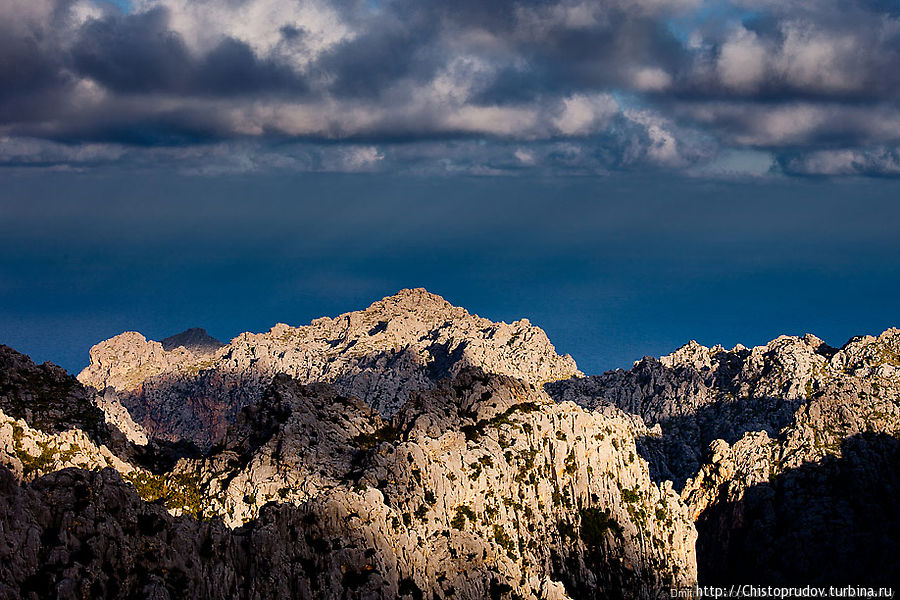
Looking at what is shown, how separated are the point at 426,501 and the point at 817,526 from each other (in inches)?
3017

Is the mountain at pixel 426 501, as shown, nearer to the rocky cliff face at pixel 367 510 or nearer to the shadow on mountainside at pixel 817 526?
the rocky cliff face at pixel 367 510

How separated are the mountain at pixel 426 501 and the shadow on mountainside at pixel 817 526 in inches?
13.6

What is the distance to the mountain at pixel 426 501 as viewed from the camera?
7012cm

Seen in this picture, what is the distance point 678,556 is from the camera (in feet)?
386

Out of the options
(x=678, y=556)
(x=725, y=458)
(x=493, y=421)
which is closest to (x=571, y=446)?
(x=493, y=421)

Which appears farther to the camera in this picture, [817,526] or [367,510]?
[817,526]

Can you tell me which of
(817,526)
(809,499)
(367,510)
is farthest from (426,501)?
(809,499)

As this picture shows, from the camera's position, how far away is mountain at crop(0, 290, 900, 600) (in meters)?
70.1

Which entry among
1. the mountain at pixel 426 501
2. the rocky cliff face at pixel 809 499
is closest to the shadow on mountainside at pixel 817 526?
Answer: the rocky cliff face at pixel 809 499

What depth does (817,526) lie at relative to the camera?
141 metres

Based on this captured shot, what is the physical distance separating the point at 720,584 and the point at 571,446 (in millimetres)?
44370

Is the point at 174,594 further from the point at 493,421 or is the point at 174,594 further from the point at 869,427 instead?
the point at 869,427

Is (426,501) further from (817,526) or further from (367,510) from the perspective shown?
(817,526)

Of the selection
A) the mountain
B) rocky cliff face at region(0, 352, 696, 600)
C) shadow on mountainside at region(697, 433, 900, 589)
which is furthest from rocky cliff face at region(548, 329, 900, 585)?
rocky cliff face at region(0, 352, 696, 600)
